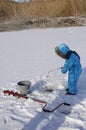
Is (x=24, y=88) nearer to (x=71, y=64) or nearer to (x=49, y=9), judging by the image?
(x=71, y=64)

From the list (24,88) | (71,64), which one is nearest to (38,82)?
(24,88)

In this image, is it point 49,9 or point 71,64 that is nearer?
point 71,64

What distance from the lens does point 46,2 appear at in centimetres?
2198

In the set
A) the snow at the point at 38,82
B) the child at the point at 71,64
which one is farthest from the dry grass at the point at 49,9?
the child at the point at 71,64

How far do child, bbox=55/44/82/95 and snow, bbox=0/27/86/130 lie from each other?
0.21 m

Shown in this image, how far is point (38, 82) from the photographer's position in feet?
25.5

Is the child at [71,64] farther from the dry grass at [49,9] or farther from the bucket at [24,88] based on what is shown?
the dry grass at [49,9]

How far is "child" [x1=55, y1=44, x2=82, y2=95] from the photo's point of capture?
→ 21.9ft

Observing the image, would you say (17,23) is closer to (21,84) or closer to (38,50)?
(38,50)

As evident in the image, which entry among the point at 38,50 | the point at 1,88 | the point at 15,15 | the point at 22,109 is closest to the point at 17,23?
the point at 15,15

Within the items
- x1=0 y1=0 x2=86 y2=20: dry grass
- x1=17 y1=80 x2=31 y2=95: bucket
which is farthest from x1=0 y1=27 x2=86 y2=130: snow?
x1=0 y1=0 x2=86 y2=20: dry grass

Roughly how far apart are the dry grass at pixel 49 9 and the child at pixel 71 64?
1487cm

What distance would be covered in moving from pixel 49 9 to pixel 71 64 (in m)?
15.3

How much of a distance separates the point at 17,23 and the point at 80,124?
45.6ft
